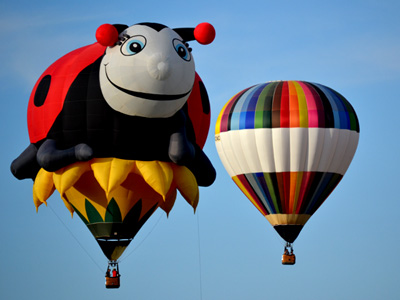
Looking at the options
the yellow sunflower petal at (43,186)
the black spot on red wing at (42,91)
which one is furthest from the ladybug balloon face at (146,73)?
the yellow sunflower petal at (43,186)

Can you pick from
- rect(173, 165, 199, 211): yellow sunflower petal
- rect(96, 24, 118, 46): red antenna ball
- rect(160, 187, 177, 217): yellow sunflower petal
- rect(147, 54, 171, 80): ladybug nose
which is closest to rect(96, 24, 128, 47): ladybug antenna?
rect(96, 24, 118, 46): red antenna ball

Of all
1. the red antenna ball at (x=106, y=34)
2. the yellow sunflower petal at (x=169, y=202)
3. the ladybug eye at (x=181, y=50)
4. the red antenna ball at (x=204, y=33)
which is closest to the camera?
the red antenna ball at (x=106, y=34)

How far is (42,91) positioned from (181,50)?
261 centimetres

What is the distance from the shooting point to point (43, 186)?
868 inches

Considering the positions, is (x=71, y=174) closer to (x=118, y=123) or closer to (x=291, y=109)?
(x=118, y=123)

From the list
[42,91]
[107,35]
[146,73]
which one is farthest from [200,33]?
[42,91]

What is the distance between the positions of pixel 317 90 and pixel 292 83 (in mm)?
639

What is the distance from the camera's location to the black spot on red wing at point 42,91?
21750 mm

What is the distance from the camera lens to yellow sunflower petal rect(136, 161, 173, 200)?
21.5 m

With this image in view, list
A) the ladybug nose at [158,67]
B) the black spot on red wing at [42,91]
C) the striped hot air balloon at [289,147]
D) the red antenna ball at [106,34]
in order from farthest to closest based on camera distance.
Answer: the striped hot air balloon at [289,147] → the black spot on red wing at [42,91] → the red antenna ball at [106,34] → the ladybug nose at [158,67]

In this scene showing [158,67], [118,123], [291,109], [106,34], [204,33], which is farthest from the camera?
[291,109]

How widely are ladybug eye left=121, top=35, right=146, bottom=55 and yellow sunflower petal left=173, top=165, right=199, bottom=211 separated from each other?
7.55 ft

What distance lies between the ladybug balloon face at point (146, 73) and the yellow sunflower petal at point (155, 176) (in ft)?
3.01

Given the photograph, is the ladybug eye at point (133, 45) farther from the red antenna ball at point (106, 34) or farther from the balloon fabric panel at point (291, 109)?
the balloon fabric panel at point (291, 109)
